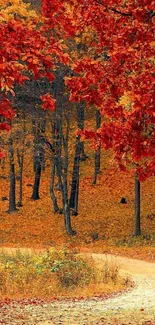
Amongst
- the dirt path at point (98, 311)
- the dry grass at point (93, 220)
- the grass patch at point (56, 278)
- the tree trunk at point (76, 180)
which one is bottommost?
the dry grass at point (93, 220)

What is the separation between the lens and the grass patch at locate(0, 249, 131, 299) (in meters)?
16.2

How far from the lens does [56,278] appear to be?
17.1m

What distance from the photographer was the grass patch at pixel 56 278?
53.1ft

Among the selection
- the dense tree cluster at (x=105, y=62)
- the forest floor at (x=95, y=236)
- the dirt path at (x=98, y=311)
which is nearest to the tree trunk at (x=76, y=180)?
the forest floor at (x=95, y=236)

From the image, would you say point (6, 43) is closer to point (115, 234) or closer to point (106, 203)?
point (115, 234)

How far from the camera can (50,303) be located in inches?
585

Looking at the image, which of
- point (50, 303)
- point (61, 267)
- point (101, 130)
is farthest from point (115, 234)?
point (101, 130)

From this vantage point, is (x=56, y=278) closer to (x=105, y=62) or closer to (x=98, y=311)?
(x=98, y=311)

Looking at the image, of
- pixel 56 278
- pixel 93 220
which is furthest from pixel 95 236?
pixel 56 278

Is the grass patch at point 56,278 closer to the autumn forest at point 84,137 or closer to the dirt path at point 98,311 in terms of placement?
the autumn forest at point 84,137

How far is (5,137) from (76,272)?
69.5ft

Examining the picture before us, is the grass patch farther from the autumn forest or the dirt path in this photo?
the dirt path

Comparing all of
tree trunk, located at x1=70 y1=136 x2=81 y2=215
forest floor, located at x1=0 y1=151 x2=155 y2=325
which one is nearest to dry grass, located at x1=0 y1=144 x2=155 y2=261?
forest floor, located at x1=0 y1=151 x2=155 y2=325

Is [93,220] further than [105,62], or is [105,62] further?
[93,220]
